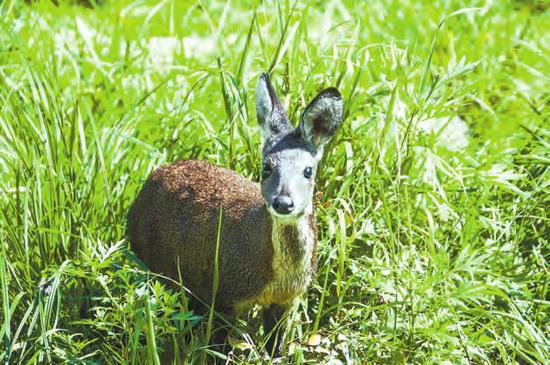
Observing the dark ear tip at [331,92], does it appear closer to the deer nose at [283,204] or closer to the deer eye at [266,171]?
the deer eye at [266,171]

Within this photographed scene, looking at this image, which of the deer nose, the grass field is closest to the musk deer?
the deer nose

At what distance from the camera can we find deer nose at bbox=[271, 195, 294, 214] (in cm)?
318

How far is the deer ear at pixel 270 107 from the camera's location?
3562 millimetres

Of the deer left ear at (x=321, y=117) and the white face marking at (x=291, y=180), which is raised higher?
the deer left ear at (x=321, y=117)

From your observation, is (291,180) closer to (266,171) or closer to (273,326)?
(266,171)

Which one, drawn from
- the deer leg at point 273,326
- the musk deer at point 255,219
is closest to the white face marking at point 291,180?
the musk deer at point 255,219

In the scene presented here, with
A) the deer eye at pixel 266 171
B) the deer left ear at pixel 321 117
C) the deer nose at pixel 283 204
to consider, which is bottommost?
the deer nose at pixel 283 204

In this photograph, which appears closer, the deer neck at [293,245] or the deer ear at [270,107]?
the deer neck at [293,245]

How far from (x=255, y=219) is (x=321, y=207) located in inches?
17.4

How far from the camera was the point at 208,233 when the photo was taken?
3697 millimetres

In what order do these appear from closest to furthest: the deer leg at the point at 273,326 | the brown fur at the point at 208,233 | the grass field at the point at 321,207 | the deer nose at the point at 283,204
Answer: the deer nose at the point at 283,204, the grass field at the point at 321,207, the brown fur at the point at 208,233, the deer leg at the point at 273,326

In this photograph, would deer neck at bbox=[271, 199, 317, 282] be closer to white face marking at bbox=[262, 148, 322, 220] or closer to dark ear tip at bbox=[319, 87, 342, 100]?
white face marking at bbox=[262, 148, 322, 220]

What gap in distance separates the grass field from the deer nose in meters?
0.45

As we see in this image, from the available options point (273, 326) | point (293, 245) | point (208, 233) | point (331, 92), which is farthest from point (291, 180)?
point (273, 326)
